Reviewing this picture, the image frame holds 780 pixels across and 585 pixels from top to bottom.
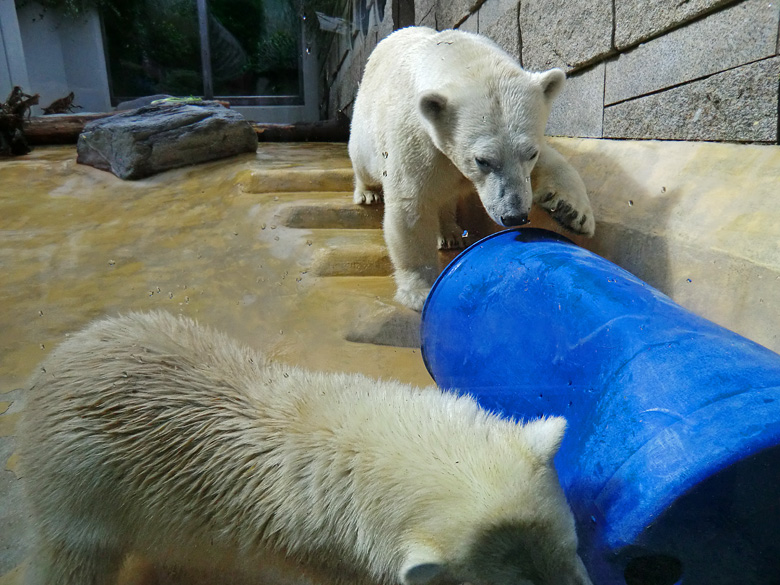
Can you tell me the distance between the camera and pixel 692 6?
210cm

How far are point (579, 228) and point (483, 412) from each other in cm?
123

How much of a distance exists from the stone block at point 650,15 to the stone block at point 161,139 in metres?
4.03

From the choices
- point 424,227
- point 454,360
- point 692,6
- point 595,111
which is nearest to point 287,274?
point 424,227

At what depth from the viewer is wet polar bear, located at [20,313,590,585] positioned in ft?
3.68

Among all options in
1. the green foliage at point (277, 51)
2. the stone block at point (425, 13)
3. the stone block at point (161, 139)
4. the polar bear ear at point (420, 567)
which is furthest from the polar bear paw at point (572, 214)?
the green foliage at point (277, 51)

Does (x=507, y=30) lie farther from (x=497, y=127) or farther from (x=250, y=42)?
(x=250, y=42)

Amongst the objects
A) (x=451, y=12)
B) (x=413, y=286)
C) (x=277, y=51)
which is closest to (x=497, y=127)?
(x=413, y=286)

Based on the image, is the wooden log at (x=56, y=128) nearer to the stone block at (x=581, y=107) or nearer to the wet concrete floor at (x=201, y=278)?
the wet concrete floor at (x=201, y=278)

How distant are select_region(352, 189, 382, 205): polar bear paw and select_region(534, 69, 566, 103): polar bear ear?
178cm

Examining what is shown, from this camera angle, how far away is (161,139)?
5285 mm

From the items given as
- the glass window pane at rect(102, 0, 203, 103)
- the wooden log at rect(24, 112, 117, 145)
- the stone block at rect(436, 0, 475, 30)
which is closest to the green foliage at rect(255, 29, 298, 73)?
the glass window pane at rect(102, 0, 203, 103)

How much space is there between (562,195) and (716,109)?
61cm

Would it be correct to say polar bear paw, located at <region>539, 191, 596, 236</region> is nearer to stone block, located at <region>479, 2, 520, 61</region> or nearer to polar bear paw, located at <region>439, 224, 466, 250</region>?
polar bear paw, located at <region>439, 224, 466, 250</region>

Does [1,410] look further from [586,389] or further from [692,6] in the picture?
[692,6]
